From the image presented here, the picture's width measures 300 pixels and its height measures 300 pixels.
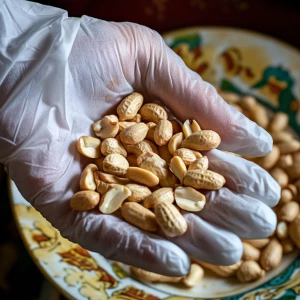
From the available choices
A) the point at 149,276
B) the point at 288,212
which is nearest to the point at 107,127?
the point at 149,276

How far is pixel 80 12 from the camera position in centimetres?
116

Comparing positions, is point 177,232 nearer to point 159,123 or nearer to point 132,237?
point 132,237

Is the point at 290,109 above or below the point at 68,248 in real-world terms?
above

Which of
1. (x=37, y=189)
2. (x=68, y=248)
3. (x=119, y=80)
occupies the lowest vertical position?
(x=68, y=248)

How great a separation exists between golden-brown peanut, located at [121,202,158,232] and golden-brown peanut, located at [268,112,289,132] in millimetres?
526

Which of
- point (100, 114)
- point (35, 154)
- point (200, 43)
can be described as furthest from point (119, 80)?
point (200, 43)

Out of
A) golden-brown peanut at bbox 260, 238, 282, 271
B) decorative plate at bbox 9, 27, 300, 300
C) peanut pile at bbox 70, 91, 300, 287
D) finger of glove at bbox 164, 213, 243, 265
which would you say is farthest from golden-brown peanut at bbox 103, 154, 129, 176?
golden-brown peanut at bbox 260, 238, 282, 271

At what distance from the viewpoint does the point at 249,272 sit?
0.85m

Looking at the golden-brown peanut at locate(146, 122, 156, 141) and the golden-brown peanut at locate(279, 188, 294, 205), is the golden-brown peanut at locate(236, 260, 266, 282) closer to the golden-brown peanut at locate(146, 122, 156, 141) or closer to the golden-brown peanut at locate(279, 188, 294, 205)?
the golden-brown peanut at locate(279, 188, 294, 205)

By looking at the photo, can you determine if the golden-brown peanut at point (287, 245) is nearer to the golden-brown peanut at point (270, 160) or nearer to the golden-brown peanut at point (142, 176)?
the golden-brown peanut at point (270, 160)

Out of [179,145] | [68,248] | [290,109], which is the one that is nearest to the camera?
[179,145]

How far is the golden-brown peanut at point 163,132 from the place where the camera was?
663mm

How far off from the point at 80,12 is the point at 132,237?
29.0 inches

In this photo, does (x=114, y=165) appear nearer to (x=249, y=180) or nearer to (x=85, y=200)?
(x=85, y=200)
